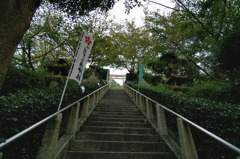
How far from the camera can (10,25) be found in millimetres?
2393

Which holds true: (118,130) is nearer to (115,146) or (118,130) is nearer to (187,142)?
(115,146)

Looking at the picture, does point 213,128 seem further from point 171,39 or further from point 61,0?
point 171,39

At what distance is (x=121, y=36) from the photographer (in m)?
15.6

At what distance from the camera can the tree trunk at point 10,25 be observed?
7.66 ft

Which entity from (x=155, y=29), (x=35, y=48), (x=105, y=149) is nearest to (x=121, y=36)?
(x=155, y=29)

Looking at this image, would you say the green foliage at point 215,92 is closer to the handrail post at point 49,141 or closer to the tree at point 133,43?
the handrail post at point 49,141

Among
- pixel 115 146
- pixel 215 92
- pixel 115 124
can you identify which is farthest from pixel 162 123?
pixel 215 92

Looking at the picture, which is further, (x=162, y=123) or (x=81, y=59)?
(x=81, y=59)

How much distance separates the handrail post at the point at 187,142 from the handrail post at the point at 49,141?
227cm

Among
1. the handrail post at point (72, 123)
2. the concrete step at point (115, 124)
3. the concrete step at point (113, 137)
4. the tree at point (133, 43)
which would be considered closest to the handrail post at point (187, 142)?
the concrete step at point (113, 137)

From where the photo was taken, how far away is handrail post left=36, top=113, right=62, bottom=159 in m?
1.93

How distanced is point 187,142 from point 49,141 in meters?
2.38

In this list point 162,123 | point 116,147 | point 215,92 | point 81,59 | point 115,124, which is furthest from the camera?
point 215,92

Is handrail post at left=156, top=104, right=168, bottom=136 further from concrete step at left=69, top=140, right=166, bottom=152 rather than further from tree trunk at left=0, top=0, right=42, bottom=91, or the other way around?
tree trunk at left=0, top=0, right=42, bottom=91
